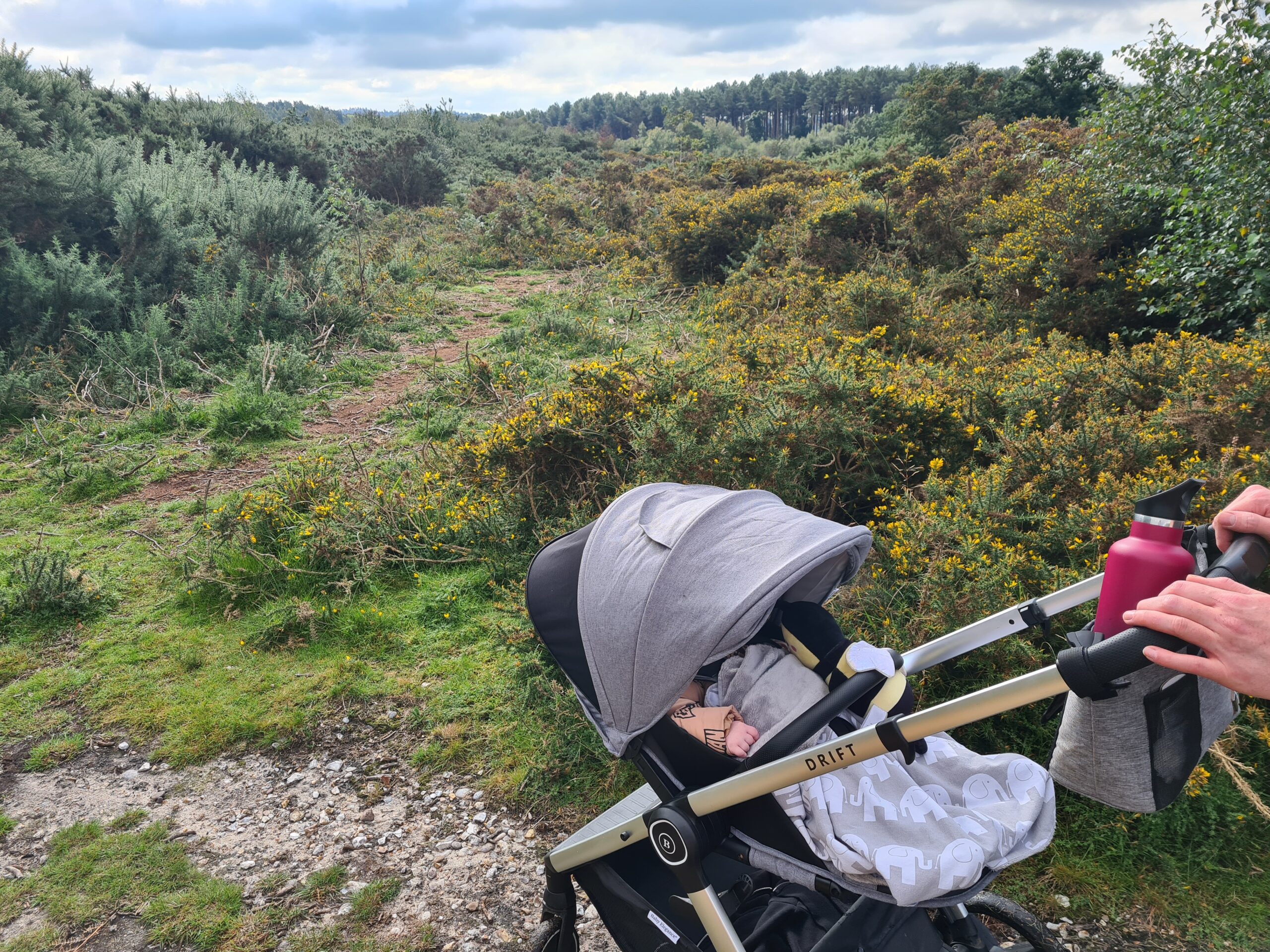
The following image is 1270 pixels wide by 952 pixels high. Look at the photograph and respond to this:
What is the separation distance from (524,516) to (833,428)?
2315mm

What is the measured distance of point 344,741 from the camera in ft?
13.1

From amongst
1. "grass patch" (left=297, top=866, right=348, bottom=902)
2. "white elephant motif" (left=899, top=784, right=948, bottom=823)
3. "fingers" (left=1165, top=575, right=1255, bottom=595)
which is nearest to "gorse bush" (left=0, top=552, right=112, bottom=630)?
"grass patch" (left=297, top=866, right=348, bottom=902)

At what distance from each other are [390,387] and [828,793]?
834 centimetres

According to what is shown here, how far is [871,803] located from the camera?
6.70 feet

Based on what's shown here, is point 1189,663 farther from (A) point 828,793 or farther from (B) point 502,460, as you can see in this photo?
(B) point 502,460

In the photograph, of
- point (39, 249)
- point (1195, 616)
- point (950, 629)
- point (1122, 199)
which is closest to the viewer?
point (1195, 616)

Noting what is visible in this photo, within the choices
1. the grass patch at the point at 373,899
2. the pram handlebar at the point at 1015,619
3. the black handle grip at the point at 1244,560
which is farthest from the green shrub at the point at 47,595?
the black handle grip at the point at 1244,560

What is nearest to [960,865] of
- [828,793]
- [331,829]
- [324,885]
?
[828,793]

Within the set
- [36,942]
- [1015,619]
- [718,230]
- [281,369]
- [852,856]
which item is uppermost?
[718,230]

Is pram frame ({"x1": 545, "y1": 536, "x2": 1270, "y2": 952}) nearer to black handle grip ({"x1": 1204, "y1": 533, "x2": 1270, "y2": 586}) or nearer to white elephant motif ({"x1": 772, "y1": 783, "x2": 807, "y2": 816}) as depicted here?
black handle grip ({"x1": 1204, "y1": 533, "x2": 1270, "y2": 586})

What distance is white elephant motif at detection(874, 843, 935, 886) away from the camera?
180 centimetres

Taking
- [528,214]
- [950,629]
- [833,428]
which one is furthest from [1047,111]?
[950,629]

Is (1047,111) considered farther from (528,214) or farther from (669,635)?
(669,635)

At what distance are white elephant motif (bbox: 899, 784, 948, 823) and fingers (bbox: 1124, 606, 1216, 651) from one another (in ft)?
3.03
